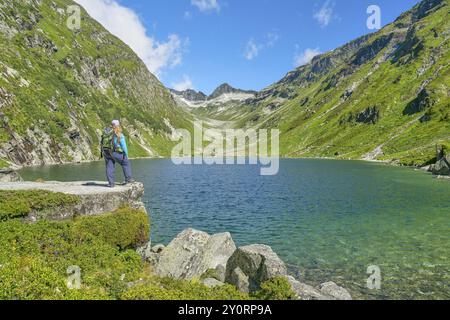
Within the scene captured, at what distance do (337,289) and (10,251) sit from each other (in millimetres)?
15971

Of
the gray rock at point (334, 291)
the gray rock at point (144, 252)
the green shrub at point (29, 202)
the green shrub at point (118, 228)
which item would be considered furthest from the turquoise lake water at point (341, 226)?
the green shrub at point (29, 202)

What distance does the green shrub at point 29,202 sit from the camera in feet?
62.6

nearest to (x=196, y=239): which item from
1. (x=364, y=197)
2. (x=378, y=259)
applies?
(x=378, y=259)

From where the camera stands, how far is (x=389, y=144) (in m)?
183

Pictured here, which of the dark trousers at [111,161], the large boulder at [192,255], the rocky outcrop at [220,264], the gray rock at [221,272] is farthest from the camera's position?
the dark trousers at [111,161]

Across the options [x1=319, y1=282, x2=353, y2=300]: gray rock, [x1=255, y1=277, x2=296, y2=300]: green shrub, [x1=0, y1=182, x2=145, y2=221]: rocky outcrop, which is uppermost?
[x1=0, y1=182, x2=145, y2=221]: rocky outcrop

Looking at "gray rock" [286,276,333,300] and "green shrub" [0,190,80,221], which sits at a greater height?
"green shrub" [0,190,80,221]

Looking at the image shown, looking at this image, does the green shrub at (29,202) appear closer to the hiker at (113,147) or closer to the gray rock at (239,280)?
the hiker at (113,147)

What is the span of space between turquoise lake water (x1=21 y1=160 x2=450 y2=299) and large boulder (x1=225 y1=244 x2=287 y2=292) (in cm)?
660

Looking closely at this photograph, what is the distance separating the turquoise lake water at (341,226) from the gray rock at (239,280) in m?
6.81

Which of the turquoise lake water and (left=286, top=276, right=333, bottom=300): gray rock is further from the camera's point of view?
the turquoise lake water

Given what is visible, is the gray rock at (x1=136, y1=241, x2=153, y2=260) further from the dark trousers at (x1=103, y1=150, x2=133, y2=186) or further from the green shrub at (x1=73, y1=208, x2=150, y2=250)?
the dark trousers at (x1=103, y1=150, x2=133, y2=186)

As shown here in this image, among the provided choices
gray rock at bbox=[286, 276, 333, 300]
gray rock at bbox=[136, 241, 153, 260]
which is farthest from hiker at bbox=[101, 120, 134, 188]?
gray rock at bbox=[286, 276, 333, 300]

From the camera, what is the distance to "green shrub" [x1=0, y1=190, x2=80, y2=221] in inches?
751
